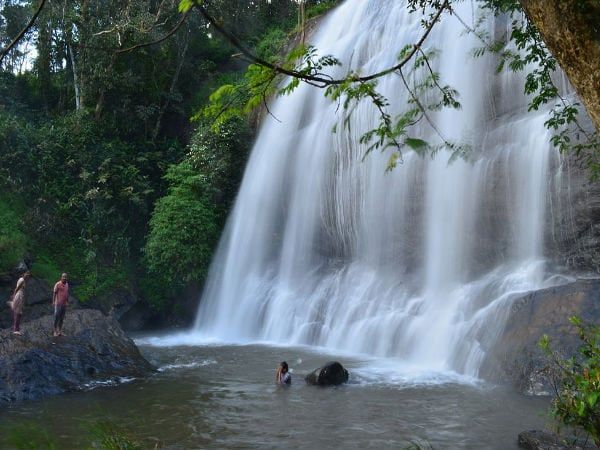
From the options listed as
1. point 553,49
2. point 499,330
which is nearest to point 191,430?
point 499,330

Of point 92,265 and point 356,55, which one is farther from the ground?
point 356,55

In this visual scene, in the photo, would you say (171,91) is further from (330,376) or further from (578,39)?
(578,39)

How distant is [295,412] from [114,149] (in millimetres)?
16154


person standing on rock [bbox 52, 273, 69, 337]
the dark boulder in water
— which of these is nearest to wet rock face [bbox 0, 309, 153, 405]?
person standing on rock [bbox 52, 273, 69, 337]

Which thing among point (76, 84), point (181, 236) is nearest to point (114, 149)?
point (76, 84)

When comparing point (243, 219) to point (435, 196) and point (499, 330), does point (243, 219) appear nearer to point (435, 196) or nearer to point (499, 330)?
point (435, 196)

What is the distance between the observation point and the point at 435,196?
15.1 meters

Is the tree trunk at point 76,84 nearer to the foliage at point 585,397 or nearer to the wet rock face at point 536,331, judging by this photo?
the wet rock face at point 536,331

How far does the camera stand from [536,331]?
33.2ft

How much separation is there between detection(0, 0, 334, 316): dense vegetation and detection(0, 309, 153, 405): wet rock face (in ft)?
18.2

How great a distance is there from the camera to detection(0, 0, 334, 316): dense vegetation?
749 inches

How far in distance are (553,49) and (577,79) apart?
21 cm

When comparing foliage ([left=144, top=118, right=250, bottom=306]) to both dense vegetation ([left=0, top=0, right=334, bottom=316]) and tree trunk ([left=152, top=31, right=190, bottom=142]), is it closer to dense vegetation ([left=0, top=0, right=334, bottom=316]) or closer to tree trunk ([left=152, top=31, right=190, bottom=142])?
dense vegetation ([left=0, top=0, right=334, bottom=316])

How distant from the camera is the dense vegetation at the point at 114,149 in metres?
19.0
